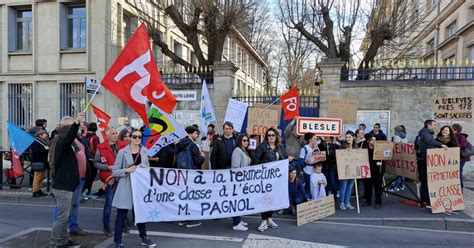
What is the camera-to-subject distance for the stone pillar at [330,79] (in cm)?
1088

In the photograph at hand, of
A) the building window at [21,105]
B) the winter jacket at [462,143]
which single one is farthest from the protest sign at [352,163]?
the building window at [21,105]

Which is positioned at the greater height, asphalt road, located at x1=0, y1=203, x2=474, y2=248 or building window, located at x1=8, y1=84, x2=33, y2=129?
building window, located at x1=8, y1=84, x2=33, y2=129

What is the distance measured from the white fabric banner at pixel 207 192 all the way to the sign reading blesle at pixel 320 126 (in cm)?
168

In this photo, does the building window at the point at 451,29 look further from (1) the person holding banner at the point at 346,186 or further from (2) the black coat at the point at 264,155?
(2) the black coat at the point at 264,155

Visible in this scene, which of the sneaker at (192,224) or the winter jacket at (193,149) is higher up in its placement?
the winter jacket at (193,149)

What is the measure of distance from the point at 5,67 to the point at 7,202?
9104 mm

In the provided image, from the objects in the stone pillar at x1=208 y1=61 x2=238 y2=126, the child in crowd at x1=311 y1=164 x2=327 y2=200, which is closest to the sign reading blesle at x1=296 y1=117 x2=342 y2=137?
the child in crowd at x1=311 y1=164 x2=327 y2=200

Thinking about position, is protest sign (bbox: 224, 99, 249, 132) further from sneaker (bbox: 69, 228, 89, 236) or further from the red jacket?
sneaker (bbox: 69, 228, 89, 236)

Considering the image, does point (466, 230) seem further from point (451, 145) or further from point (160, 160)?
point (160, 160)

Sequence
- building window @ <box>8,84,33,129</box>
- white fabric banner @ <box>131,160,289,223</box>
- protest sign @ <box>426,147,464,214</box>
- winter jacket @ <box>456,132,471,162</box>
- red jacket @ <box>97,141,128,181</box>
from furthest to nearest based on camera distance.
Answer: building window @ <box>8,84,33,129</box>, winter jacket @ <box>456,132,471,162</box>, protest sign @ <box>426,147,464,214</box>, red jacket @ <box>97,141,128,181</box>, white fabric banner @ <box>131,160,289,223</box>

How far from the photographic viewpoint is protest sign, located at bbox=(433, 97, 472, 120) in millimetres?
7902

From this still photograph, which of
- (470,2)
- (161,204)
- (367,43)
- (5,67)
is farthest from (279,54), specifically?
(161,204)

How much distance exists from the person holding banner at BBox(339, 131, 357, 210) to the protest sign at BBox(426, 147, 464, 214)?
→ 1417mm

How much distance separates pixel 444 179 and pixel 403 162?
867 millimetres
